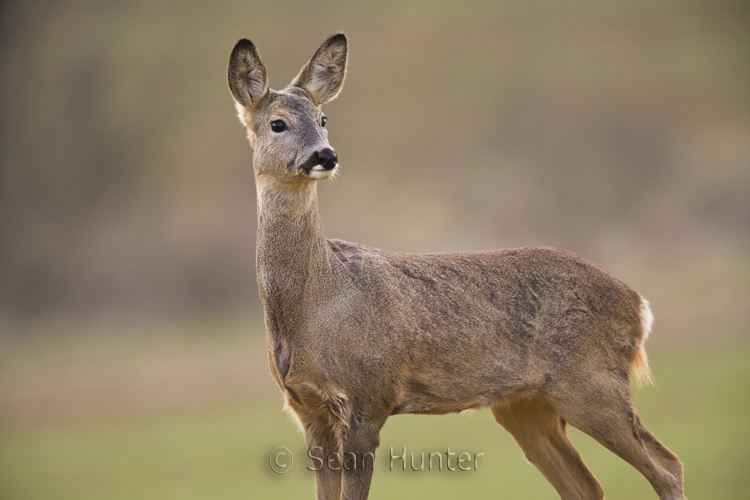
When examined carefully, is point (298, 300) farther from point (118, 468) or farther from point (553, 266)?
point (118, 468)

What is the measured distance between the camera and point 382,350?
6934 mm

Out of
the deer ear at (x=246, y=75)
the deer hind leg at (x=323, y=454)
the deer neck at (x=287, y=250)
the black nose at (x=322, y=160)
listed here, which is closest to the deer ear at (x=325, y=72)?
the deer ear at (x=246, y=75)

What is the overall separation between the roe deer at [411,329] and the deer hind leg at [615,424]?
0.01 meters

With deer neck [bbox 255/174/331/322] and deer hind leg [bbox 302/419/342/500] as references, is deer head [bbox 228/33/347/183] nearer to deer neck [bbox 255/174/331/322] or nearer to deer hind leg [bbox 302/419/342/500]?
deer neck [bbox 255/174/331/322]

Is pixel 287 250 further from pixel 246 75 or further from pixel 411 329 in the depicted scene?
pixel 246 75

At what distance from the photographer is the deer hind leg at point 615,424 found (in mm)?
7355

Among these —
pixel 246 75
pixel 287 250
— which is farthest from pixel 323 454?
pixel 246 75

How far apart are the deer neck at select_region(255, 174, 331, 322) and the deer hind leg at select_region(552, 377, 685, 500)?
241cm

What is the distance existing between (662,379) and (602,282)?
16439 mm

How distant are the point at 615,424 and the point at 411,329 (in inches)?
77.1

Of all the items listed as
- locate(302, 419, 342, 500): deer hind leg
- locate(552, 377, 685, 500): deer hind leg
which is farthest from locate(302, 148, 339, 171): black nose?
locate(552, 377, 685, 500): deer hind leg

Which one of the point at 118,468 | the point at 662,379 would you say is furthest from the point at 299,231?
the point at 662,379

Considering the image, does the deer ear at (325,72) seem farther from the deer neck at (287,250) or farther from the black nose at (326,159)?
the black nose at (326,159)

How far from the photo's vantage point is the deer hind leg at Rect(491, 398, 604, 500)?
795 centimetres
